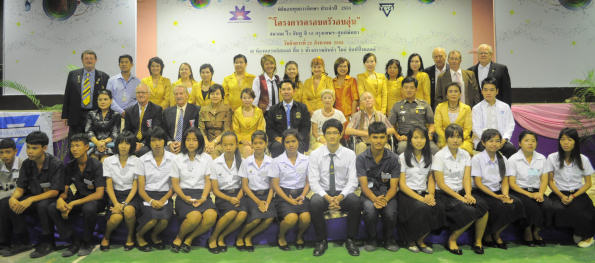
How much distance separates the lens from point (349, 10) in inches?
254

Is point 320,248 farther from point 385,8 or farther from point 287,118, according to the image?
point 385,8

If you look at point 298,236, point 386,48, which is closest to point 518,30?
point 386,48

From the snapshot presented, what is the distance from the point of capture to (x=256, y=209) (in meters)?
3.20

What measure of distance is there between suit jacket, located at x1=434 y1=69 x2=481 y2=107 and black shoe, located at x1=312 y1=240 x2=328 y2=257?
7.49 feet

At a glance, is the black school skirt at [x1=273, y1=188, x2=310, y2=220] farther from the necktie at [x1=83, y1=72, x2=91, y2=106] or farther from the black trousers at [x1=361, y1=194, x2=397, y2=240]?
the necktie at [x1=83, y1=72, x2=91, y2=106]

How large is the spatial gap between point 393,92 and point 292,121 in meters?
1.19

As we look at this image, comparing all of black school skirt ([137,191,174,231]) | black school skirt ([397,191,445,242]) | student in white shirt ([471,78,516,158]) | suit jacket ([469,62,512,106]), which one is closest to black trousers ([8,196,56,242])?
black school skirt ([137,191,174,231])

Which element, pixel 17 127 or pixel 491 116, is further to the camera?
pixel 17 127

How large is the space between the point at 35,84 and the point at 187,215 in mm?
4678

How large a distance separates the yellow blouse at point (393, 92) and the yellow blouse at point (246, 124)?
1.44 m

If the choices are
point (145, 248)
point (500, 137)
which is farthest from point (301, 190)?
point (500, 137)

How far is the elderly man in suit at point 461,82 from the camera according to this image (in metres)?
4.54

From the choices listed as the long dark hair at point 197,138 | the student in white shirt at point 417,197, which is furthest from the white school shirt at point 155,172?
the student in white shirt at point 417,197

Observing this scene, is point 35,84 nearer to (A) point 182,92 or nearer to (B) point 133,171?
(A) point 182,92
